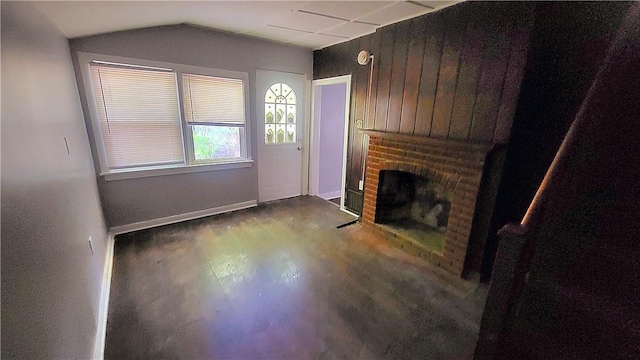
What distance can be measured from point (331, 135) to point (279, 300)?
10.0 ft

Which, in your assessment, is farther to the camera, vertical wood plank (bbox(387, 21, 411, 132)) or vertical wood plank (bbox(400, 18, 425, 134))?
vertical wood plank (bbox(387, 21, 411, 132))

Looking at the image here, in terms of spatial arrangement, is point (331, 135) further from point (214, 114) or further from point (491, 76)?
point (491, 76)

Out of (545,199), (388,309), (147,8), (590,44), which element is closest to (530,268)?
(545,199)

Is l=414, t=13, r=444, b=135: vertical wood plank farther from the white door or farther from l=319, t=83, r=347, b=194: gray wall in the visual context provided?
the white door

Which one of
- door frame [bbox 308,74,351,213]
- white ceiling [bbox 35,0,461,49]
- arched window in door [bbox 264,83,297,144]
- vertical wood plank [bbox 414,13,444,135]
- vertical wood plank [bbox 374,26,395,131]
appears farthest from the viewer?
arched window in door [bbox 264,83,297,144]

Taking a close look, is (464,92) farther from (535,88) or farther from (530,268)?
(530,268)

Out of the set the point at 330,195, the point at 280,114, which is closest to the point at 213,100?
the point at 280,114

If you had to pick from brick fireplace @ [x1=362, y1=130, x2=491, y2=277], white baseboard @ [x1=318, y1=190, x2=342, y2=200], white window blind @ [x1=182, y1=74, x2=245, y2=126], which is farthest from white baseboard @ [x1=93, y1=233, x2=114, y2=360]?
white baseboard @ [x1=318, y1=190, x2=342, y2=200]

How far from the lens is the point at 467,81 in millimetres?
2240

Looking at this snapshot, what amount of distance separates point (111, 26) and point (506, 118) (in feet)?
11.3

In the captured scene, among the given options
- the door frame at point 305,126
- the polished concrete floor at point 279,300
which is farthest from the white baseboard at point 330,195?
the polished concrete floor at point 279,300

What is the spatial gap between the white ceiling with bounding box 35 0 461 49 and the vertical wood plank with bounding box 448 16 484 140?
1.07 ft

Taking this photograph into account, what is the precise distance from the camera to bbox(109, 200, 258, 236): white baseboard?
3.06 m

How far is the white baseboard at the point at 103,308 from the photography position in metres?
1.59
